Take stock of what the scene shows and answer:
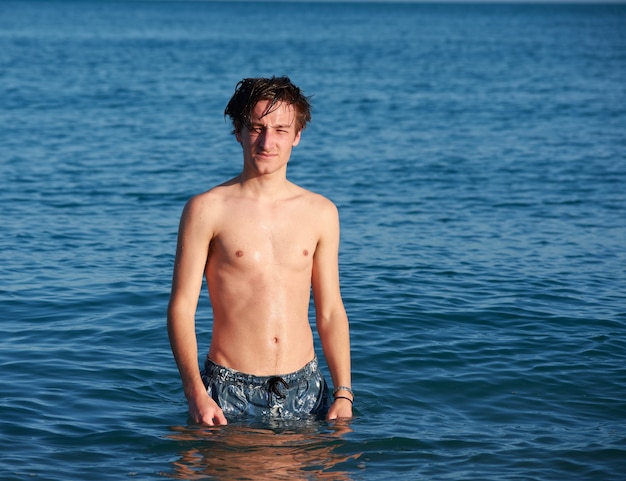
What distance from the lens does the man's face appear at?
5.14 metres

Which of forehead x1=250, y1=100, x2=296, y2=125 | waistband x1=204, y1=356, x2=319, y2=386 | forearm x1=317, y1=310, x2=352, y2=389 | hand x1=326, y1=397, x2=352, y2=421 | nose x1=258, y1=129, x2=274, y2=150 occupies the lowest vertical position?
hand x1=326, y1=397, x2=352, y2=421

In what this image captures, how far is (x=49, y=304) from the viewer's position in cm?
990

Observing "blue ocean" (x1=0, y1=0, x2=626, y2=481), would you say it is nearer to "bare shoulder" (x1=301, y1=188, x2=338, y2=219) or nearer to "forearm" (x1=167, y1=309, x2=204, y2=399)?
"forearm" (x1=167, y1=309, x2=204, y2=399)

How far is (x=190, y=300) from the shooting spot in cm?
510

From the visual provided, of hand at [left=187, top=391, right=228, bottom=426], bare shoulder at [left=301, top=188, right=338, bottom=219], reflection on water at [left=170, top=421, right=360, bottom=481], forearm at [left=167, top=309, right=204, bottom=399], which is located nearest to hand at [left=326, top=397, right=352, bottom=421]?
reflection on water at [left=170, top=421, right=360, bottom=481]

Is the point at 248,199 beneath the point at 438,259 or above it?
above

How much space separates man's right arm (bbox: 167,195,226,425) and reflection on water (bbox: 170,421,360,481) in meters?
0.52

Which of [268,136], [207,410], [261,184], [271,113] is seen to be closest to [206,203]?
[261,184]

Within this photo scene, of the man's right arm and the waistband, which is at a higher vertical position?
the man's right arm

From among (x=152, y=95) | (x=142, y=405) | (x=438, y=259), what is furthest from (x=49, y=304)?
(x=152, y=95)

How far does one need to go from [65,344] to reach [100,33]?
8007 cm

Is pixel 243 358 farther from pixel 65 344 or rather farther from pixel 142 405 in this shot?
pixel 65 344

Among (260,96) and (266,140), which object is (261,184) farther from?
(260,96)

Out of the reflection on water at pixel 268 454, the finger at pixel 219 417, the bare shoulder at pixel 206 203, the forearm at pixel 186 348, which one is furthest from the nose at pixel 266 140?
the reflection on water at pixel 268 454
